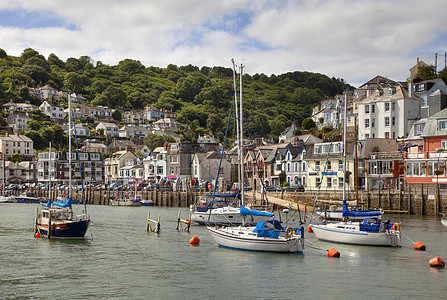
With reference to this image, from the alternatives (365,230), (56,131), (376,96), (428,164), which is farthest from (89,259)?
(56,131)

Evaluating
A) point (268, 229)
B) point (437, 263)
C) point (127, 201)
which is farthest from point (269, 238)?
point (127, 201)

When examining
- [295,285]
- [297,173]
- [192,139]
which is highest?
[192,139]

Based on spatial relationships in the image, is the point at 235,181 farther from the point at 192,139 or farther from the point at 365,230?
the point at 192,139

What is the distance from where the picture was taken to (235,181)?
108938 mm

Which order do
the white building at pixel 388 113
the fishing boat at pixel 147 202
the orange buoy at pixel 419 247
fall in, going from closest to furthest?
the orange buoy at pixel 419 247
the white building at pixel 388 113
the fishing boat at pixel 147 202

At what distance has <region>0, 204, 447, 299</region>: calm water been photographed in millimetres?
26297

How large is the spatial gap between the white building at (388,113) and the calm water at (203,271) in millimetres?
50978

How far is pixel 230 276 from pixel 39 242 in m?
20.8

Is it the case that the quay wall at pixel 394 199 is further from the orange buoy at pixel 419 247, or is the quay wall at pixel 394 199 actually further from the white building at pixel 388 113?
the white building at pixel 388 113

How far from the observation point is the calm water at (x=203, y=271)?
86.3 feet

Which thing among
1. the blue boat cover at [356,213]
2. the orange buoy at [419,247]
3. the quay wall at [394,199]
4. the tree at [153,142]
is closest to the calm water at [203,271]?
the orange buoy at [419,247]

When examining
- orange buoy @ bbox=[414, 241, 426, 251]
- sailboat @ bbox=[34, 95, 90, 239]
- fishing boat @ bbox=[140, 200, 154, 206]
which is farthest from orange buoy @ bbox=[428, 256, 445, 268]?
fishing boat @ bbox=[140, 200, 154, 206]

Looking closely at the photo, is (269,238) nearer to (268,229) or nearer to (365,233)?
(268,229)

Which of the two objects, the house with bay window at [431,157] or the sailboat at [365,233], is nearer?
the sailboat at [365,233]
